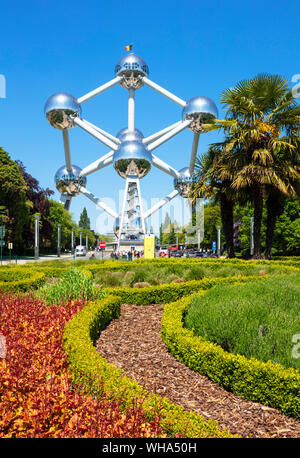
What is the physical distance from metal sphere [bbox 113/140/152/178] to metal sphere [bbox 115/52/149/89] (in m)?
9.72

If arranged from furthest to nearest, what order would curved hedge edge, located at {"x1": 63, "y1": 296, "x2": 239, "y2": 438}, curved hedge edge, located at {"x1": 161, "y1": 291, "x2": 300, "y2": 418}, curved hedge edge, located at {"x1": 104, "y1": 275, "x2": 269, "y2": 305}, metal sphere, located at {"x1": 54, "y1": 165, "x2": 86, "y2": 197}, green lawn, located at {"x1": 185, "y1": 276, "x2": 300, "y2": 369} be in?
metal sphere, located at {"x1": 54, "y1": 165, "x2": 86, "y2": 197} < curved hedge edge, located at {"x1": 104, "y1": 275, "x2": 269, "y2": 305} < green lawn, located at {"x1": 185, "y1": 276, "x2": 300, "y2": 369} < curved hedge edge, located at {"x1": 161, "y1": 291, "x2": 300, "y2": 418} < curved hedge edge, located at {"x1": 63, "y1": 296, "x2": 239, "y2": 438}

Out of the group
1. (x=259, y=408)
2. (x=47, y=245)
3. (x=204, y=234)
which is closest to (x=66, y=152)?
(x=47, y=245)

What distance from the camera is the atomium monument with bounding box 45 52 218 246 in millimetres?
42031

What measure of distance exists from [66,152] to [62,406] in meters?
46.3

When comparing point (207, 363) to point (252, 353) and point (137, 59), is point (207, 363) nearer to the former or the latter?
point (252, 353)

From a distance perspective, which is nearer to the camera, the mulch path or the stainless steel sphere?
the mulch path

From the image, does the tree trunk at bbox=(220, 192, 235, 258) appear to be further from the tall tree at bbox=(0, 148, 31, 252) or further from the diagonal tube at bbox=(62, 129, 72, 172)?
the diagonal tube at bbox=(62, 129, 72, 172)

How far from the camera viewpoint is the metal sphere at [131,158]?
40812 millimetres

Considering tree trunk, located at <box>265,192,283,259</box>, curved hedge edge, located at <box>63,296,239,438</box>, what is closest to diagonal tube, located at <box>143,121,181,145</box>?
tree trunk, located at <box>265,192,283,259</box>

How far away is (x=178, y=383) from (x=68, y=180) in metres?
44.3

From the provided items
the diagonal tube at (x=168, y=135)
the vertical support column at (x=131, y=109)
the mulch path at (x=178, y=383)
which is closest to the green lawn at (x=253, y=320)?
the mulch path at (x=178, y=383)

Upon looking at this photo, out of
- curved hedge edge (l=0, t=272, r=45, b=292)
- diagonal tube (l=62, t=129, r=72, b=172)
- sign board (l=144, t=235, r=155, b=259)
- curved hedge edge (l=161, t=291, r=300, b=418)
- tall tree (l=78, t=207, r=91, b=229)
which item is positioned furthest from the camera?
tall tree (l=78, t=207, r=91, b=229)

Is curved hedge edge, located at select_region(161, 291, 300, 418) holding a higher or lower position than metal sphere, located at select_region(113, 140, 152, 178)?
lower

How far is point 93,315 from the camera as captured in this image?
23.6ft
